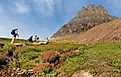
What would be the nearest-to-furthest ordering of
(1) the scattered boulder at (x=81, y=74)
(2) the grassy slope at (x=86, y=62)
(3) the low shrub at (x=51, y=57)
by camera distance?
(1) the scattered boulder at (x=81, y=74) < (2) the grassy slope at (x=86, y=62) < (3) the low shrub at (x=51, y=57)

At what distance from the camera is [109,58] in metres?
34.4

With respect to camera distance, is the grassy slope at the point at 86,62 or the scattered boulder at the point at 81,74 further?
the grassy slope at the point at 86,62

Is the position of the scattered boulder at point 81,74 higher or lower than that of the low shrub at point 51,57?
lower

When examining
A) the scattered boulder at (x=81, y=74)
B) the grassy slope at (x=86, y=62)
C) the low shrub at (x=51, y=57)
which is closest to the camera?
the scattered boulder at (x=81, y=74)

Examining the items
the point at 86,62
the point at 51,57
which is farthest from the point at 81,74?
the point at 51,57

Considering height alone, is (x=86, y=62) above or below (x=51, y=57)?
below

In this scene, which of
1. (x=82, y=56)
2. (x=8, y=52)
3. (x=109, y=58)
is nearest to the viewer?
(x=109, y=58)

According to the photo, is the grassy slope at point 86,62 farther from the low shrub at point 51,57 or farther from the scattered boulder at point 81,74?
the low shrub at point 51,57

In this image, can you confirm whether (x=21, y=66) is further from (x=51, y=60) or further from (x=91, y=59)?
(x=91, y=59)

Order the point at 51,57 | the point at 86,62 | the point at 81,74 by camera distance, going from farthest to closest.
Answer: the point at 51,57 → the point at 86,62 → the point at 81,74

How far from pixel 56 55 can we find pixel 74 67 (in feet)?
20.8

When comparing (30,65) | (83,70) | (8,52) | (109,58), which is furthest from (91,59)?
(8,52)

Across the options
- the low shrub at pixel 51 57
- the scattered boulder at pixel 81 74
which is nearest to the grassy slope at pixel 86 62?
the scattered boulder at pixel 81 74

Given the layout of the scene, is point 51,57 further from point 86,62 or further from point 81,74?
point 81,74
